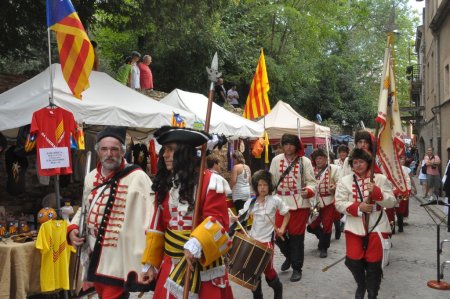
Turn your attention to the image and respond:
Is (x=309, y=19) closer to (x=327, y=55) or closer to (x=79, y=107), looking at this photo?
(x=327, y=55)

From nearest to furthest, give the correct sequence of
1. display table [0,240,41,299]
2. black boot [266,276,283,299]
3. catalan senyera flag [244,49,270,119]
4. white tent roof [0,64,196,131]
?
black boot [266,276,283,299] → display table [0,240,41,299] → white tent roof [0,64,196,131] → catalan senyera flag [244,49,270,119]

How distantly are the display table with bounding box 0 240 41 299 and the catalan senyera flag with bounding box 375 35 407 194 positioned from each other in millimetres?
4320

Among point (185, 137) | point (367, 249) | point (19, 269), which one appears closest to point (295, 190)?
point (367, 249)

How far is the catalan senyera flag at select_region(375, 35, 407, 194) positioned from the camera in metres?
5.08

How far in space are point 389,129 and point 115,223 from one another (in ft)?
10.5

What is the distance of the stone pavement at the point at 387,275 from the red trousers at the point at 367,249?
1.33 m

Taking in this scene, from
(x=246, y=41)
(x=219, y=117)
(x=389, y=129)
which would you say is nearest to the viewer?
(x=389, y=129)

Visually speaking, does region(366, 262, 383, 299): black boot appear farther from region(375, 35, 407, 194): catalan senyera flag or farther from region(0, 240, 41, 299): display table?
region(0, 240, 41, 299): display table

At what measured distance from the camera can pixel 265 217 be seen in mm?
5785

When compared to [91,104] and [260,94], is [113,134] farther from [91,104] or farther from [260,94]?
[260,94]

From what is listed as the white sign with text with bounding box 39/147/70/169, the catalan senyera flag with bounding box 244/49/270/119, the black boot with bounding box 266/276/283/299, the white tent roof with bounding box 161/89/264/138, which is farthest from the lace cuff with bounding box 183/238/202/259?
the catalan senyera flag with bounding box 244/49/270/119

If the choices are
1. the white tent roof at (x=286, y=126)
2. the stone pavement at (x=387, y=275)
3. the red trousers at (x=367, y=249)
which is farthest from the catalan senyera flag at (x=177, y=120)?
the white tent roof at (x=286, y=126)

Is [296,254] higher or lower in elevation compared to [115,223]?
lower

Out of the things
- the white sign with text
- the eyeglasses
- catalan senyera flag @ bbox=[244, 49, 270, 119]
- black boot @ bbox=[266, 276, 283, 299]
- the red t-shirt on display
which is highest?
catalan senyera flag @ bbox=[244, 49, 270, 119]
